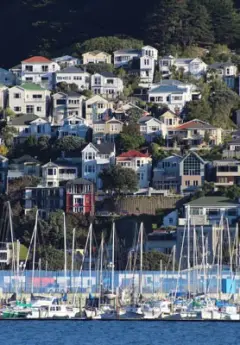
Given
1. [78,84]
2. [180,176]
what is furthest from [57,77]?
[180,176]

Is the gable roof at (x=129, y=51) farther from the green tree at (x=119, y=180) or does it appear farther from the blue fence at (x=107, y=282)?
the blue fence at (x=107, y=282)

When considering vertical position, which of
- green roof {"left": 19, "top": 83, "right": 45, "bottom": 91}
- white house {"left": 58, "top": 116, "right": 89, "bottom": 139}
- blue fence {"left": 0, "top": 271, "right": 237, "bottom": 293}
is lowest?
blue fence {"left": 0, "top": 271, "right": 237, "bottom": 293}

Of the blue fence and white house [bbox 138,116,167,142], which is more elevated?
white house [bbox 138,116,167,142]

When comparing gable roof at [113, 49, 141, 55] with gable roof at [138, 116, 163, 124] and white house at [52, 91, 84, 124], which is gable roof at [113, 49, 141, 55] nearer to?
white house at [52, 91, 84, 124]

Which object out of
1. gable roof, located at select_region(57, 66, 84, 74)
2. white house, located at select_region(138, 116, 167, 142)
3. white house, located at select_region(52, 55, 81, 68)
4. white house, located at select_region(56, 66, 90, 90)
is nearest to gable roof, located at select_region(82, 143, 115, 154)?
white house, located at select_region(138, 116, 167, 142)

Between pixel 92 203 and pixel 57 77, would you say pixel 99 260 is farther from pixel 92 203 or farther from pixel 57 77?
pixel 57 77

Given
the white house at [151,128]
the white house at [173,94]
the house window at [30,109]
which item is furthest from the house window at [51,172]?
the white house at [173,94]
